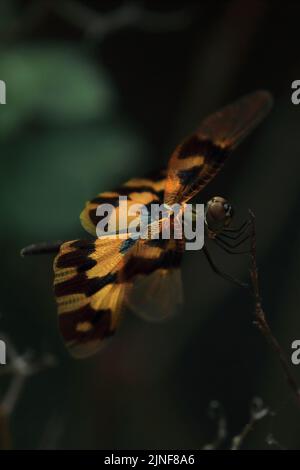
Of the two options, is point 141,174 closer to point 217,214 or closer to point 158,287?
point 158,287

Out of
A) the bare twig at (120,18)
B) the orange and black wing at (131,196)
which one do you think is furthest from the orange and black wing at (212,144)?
the bare twig at (120,18)

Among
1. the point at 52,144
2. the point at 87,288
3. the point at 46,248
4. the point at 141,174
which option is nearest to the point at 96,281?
the point at 87,288

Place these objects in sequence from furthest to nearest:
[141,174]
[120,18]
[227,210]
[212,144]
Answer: [120,18]
[141,174]
[212,144]
[227,210]

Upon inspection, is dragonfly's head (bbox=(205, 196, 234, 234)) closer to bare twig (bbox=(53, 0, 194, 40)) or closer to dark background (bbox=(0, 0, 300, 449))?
dark background (bbox=(0, 0, 300, 449))

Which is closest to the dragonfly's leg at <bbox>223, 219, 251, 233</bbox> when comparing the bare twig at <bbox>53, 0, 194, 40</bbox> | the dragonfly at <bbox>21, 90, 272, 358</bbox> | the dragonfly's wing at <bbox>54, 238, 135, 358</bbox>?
the dragonfly at <bbox>21, 90, 272, 358</bbox>
